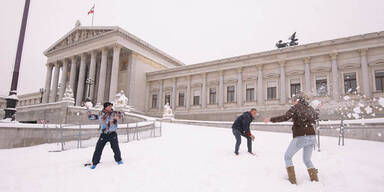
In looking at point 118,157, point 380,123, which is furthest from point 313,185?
point 380,123

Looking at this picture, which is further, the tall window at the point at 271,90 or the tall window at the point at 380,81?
the tall window at the point at 271,90

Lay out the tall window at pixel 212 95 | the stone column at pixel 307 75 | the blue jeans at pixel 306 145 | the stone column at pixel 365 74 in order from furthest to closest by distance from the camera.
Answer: the tall window at pixel 212 95, the stone column at pixel 307 75, the stone column at pixel 365 74, the blue jeans at pixel 306 145

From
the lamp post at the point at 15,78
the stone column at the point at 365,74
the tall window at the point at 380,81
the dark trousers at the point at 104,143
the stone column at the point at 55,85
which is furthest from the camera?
the stone column at the point at 55,85

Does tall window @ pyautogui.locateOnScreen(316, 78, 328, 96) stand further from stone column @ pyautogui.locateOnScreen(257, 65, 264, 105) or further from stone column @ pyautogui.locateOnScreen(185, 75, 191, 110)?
stone column @ pyautogui.locateOnScreen(185, 75, 191, 110)

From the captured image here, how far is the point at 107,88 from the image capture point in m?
36.2

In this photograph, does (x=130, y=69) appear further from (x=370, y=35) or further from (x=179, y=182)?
(x=179, y=182)

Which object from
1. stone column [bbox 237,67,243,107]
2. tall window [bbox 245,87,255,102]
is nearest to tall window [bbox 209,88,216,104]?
stone column [bbox 237,67,243,107]

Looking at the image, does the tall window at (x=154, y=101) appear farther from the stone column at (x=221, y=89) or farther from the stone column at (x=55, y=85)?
the stone column at (x=55, y=85)

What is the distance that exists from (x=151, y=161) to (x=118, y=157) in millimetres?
914

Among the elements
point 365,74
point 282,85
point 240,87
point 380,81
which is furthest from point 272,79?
point 380,81

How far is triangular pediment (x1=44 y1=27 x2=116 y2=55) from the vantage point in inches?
1362

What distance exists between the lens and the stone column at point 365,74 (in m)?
20.3

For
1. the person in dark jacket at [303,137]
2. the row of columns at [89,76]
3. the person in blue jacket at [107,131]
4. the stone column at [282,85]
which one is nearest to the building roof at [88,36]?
the row of columns at [89,76]

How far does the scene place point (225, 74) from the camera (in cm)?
2894
